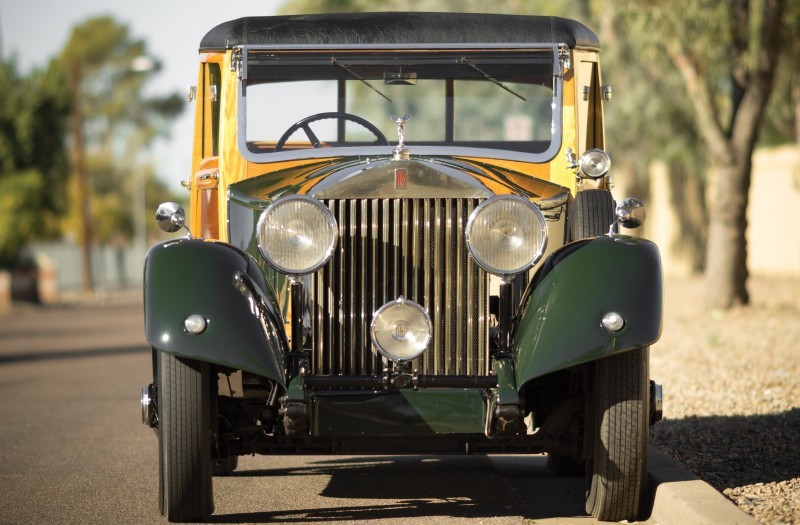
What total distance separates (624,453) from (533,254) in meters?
0.91

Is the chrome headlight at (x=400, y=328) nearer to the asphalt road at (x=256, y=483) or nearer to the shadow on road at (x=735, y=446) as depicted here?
the asphalt road at (x=256, y=483)

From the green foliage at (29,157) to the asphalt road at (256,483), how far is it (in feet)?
80.0

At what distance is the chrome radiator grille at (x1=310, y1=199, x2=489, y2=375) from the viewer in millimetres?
5477

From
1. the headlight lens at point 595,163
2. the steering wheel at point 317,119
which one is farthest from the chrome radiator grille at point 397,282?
the steering wheel at point 317,119

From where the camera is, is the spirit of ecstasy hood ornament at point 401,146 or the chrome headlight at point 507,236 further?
the spirit of ecstasy hood ornament at point 401,146

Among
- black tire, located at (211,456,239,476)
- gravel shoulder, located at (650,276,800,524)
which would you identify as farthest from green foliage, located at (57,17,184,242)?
black tire, located at (211,456,239,476)

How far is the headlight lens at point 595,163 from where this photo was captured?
6.03 meters

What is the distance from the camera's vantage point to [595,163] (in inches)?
238

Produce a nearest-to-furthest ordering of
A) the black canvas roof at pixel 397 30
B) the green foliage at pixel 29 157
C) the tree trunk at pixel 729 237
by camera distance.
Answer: the black canvas roof at pixel 397 30
the tree trunk at pixel 729 237
the green foliage at pixel 29 157

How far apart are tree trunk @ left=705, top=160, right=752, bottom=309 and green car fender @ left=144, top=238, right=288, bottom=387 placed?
1202 cm

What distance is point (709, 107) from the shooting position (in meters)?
16.2

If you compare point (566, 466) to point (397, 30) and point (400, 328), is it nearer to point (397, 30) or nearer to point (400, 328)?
point (400, 328)

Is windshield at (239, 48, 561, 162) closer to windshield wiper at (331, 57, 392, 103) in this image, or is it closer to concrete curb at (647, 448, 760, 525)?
windshield wiper at (331, 57, 392, 103)

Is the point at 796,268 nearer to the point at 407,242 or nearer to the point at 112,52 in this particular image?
the point at 407,242
